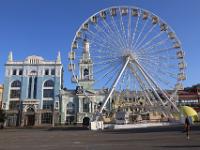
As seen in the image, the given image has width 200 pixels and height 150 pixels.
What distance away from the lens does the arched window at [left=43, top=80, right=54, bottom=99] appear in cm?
9956

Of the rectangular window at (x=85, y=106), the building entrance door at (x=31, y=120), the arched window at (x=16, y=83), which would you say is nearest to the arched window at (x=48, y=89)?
the building entrance door at (x=31, y=120)

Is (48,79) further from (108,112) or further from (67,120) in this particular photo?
(108,112)

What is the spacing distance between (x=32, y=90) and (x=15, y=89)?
19.2 ft

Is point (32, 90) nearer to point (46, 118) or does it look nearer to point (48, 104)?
point (48, 104)

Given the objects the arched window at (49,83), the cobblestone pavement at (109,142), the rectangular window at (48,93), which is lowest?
the cobblestone pavement at (109,142)

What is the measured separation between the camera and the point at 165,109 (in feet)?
178

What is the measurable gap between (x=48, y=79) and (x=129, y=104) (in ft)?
161

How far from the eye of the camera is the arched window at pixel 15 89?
10012 centimetres

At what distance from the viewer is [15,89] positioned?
332 ft

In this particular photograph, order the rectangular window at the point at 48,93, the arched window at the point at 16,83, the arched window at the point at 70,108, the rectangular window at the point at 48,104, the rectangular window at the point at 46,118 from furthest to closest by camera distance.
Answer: the arched window at the point at 16,83, the arched window at the point at 70,108, the rectangular window at the point at 48,93, the rectangular window at the point at 48,104, the rectangular window at the point at 46,118

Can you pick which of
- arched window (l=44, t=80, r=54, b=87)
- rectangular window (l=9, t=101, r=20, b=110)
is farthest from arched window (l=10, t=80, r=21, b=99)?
arched window (l=44, t=80, r=54, b=87)

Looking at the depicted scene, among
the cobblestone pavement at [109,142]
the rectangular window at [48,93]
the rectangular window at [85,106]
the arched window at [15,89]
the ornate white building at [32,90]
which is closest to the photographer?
the cobblestone pavement at [109,142]

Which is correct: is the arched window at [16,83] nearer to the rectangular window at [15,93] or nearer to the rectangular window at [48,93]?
the rectangular window at [15,93]

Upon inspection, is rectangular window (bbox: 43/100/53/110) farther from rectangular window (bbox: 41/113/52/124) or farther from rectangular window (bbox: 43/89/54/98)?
rectangular window (bbox: 41/113/52/124)
